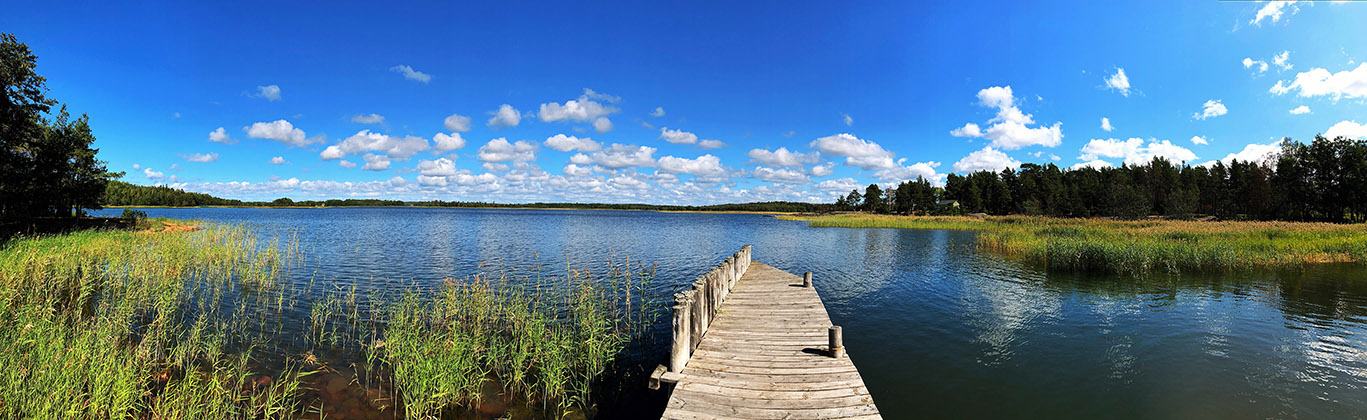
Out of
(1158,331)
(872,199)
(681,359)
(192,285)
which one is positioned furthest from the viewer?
(872,199)

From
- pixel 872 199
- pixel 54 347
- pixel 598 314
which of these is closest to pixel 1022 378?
pixel 598 314

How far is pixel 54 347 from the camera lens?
309 inches

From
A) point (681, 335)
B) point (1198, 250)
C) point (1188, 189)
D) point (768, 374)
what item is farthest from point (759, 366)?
point (1188, 189)

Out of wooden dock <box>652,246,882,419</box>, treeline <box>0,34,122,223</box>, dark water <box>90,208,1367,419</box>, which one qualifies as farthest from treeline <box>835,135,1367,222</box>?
treeline <box>0,34,122,223</box>

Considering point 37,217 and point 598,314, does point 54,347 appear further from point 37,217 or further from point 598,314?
point 37,217

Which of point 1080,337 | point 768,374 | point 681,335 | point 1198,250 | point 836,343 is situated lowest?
point 1080,337

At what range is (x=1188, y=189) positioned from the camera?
77125mm

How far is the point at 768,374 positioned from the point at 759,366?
1.32 ft

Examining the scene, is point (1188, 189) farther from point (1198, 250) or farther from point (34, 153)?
point (34, 153)

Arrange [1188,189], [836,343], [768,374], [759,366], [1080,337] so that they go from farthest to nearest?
[1188,189], [1080,337], [836,343], [759,366], [768,374]

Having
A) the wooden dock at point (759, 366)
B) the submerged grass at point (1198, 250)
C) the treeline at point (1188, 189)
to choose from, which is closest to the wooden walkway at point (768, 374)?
the wooden dock at point (759, 366)

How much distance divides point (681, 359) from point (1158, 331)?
47.7 ft

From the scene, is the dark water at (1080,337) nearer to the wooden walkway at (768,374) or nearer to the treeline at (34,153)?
the wooden walkway at (768,374)

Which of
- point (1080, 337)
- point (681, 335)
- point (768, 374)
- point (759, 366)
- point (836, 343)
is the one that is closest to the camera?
point (768, 374)
